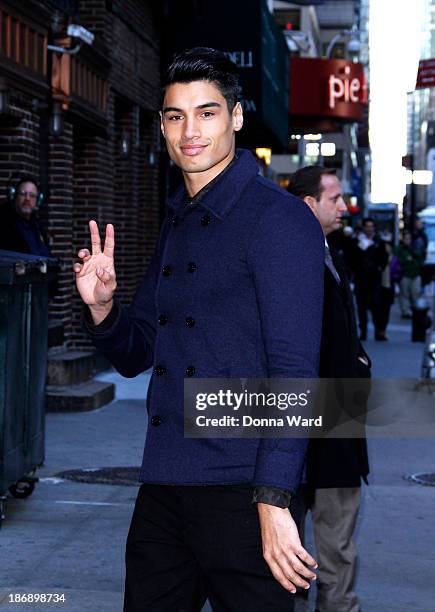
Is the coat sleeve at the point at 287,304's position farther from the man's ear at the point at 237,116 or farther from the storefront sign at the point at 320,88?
the storefront sign at the point at 320,88

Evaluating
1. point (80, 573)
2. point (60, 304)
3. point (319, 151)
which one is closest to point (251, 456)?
point (80, 573)

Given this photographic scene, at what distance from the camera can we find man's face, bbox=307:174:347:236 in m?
5.87

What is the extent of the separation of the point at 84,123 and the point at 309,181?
32.2 ft

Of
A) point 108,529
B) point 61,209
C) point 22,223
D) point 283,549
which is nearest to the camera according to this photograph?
point 283,549

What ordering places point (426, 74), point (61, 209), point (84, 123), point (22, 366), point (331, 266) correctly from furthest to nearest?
point (426, 74) → point (84, 123) → point (61, 209) → point (22, 366) → point (331, 266)

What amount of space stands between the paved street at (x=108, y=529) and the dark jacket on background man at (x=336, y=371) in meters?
1.20

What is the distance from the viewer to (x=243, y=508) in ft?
11.2

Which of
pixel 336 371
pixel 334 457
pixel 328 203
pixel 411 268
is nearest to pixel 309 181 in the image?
pixel 328 203

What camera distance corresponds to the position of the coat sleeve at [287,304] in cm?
324

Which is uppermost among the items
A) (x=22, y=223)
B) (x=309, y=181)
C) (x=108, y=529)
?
(x=309, y=181)

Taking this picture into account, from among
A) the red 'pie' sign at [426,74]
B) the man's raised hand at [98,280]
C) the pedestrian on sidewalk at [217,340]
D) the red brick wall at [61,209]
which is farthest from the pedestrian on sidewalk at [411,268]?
the pedestrian on sidewalk at [217,340]

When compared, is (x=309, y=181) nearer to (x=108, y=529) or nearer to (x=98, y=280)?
(x=98, y=280)

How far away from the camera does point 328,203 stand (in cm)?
A: 588

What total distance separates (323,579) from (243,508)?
2.42 metres
